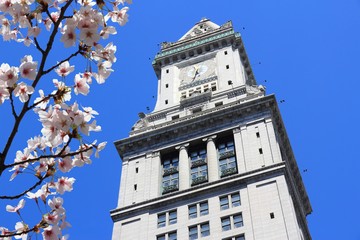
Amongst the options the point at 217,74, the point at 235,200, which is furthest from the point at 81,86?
the point at 217,74

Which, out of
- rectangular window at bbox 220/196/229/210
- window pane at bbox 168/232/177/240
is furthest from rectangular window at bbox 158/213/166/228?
rectangular window at bbox 220/196/229/210

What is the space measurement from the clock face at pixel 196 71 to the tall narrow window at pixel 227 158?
18175 millimetres

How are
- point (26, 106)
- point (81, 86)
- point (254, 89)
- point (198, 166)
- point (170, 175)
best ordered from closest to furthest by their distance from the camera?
point (26, 106) < point (81, 86) < point (198, 166) < point (170, 175) < point (254, 89)

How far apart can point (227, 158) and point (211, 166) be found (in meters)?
2.26

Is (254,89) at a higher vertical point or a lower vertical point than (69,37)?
higher

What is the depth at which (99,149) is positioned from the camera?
9.72m

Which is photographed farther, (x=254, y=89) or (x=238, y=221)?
(x=254, y=89)

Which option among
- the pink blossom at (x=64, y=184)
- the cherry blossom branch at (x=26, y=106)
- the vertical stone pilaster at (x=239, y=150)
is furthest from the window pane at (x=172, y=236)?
the cherry blossom branch at (x=26, y=106)

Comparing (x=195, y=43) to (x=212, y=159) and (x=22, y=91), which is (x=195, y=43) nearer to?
(x=212, y=159)

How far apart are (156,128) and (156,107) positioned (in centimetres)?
901

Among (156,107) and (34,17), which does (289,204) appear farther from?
(34,17)

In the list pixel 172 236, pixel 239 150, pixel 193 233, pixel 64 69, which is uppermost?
pixel 239 150

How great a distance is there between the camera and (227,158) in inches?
2405

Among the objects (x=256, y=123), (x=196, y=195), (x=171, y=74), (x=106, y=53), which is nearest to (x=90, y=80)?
(x=106, y=53)
